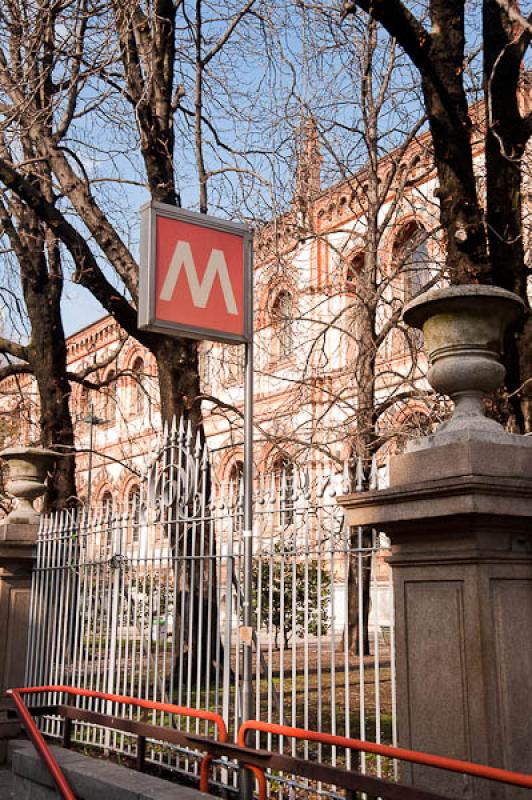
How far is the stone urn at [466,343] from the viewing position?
4.37 m

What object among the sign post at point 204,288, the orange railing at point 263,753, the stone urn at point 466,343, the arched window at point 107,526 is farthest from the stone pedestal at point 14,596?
the stone urn at point 466,343

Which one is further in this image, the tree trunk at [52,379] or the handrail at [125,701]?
the tree trunk at [52,379]

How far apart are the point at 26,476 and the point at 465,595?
6.70m

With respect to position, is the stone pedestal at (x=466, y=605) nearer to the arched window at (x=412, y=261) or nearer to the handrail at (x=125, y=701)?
the handrail at (x=125, y=701)

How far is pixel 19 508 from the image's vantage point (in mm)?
9766

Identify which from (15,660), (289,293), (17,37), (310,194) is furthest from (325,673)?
(17,37)

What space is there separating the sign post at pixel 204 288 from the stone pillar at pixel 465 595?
4.60 feet

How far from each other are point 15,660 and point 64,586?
4.00 feet

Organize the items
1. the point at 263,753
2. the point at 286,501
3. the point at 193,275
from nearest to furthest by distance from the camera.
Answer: the point at 263,753
the point at 193,275
the point at 286,501

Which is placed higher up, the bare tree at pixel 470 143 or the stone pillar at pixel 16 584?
the bare tree at pixel 470 143

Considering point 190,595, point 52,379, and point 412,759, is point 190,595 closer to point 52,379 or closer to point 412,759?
point 412,759

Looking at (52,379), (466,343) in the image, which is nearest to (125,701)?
(466,343)

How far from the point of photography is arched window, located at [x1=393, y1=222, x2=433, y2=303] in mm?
12314

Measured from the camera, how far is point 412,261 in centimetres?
1229
